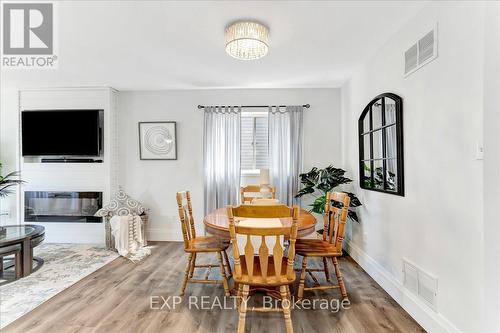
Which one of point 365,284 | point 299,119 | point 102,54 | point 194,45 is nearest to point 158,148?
point 102,54

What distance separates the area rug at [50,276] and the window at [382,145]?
3423 millimetres

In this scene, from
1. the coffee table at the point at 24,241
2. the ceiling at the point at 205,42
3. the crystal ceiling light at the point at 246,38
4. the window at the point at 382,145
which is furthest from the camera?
the coffee table at the point at 24,241

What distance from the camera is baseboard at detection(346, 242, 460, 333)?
6.04 ft

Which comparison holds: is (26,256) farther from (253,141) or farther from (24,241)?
(253,141)

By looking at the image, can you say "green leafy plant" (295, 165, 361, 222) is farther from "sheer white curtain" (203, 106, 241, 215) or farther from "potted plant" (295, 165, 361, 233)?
"sheer white curtain" (203, 106, 241, 215)

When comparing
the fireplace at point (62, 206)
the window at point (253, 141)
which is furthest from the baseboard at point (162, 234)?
the window at point (253, 141)

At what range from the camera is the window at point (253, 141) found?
4348 millimetres

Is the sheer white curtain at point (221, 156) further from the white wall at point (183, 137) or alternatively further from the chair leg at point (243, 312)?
the chair leg at point (243, 312)

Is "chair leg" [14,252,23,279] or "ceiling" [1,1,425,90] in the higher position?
"ceiling" [1,1,425,90]

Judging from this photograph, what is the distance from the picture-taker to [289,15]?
7.29 ft

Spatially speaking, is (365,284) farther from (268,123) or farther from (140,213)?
(140,213)

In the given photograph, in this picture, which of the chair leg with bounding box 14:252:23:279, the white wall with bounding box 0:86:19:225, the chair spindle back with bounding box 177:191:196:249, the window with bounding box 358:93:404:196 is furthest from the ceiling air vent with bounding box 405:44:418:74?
the white wall with bounding box 0:86:19:225

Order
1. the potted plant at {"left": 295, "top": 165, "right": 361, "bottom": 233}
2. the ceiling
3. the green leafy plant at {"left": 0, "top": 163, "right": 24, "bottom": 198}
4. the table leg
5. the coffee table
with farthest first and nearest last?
the green leafy plant at {"left": 0, "top": 163, "right": 24, "bottom": 198} → the potted plant at {"left": 295, "top": 165, "right": 361, "bottom": 233} → the table leg → the coffee table → the ceiling

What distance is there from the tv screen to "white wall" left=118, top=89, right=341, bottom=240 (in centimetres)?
45
